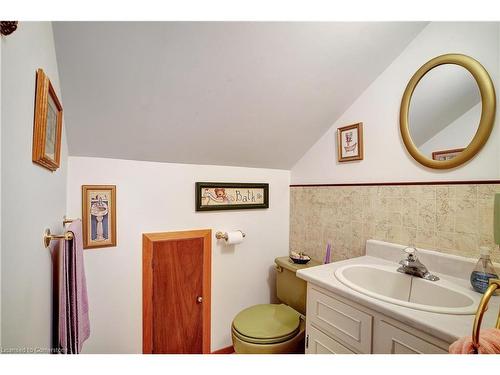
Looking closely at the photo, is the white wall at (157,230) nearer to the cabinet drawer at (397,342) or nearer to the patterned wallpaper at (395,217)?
the patterned wallpaper at (395,217)

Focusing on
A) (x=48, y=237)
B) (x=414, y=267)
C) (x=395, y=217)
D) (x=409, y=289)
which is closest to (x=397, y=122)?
(x=395, y=217)

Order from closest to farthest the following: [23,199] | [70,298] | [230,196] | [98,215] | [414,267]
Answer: [23,199], [70,298], [414,267], [98,215], [230,196]

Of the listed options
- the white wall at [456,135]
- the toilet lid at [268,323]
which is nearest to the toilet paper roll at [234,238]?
the toilet lid at [268,323]

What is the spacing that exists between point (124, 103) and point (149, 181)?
52cm

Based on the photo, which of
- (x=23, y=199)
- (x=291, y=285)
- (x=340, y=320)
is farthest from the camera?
(x=291, y=285)

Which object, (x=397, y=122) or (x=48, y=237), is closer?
(x=48, y=237)

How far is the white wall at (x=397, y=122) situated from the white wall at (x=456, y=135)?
0.08 m

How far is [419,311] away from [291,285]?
38.8 inches

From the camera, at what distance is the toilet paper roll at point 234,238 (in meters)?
1.68

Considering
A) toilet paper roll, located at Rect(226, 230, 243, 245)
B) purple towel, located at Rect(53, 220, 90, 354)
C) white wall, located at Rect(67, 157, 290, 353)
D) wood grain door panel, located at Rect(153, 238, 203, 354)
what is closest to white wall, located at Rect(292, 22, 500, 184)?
white wall, located at Rect(67, 157, 290, 353)

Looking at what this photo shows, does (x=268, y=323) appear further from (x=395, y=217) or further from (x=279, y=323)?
(x=395, y=217)

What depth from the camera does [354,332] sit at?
3.03 feet
